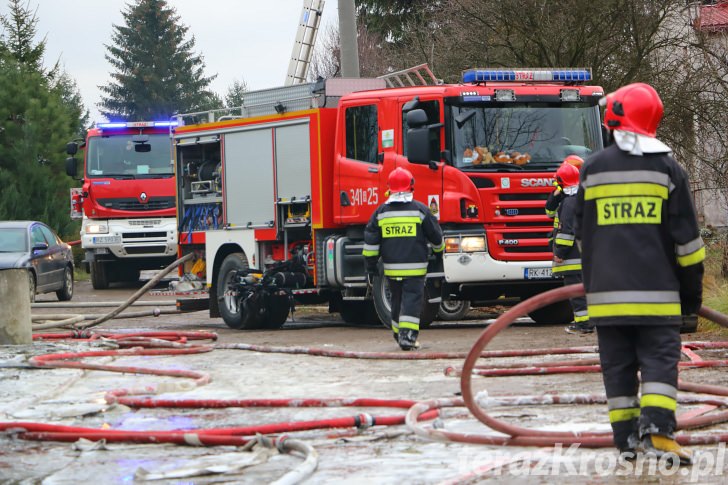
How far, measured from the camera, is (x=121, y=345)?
1249 centimetres

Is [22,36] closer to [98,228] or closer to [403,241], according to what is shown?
[98,228]

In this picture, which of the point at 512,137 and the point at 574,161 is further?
the point at 512,137

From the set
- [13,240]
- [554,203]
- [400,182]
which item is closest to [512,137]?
[554,203]

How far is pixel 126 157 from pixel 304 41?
565 centimetres

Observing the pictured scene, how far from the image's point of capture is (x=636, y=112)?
5.73 metres

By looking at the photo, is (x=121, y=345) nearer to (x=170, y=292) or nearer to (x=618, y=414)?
(x=170, y=292)

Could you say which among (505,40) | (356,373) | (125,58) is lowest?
(356,373)

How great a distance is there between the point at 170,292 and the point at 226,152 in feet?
6.76

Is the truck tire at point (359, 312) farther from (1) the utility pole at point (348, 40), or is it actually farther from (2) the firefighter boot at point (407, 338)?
(2) the firefighter boot at point (407, 338)

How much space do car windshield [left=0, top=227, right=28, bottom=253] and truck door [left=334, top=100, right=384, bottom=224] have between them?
8.55 metres

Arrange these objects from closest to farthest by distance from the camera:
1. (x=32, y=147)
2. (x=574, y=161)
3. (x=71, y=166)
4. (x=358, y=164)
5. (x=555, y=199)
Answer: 1. (x=555, y=199)
2. (x=574, y=161)
3. (x=358, y=164)
4. (x=71, y=166)
5. (x=32, y=147)

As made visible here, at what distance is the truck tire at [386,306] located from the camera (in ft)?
43.9

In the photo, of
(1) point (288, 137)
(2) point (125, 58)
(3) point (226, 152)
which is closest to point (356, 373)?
(1) point (288, 137)

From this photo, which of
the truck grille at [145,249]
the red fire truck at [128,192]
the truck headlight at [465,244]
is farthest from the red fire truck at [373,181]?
the truck grille at [145,249]
